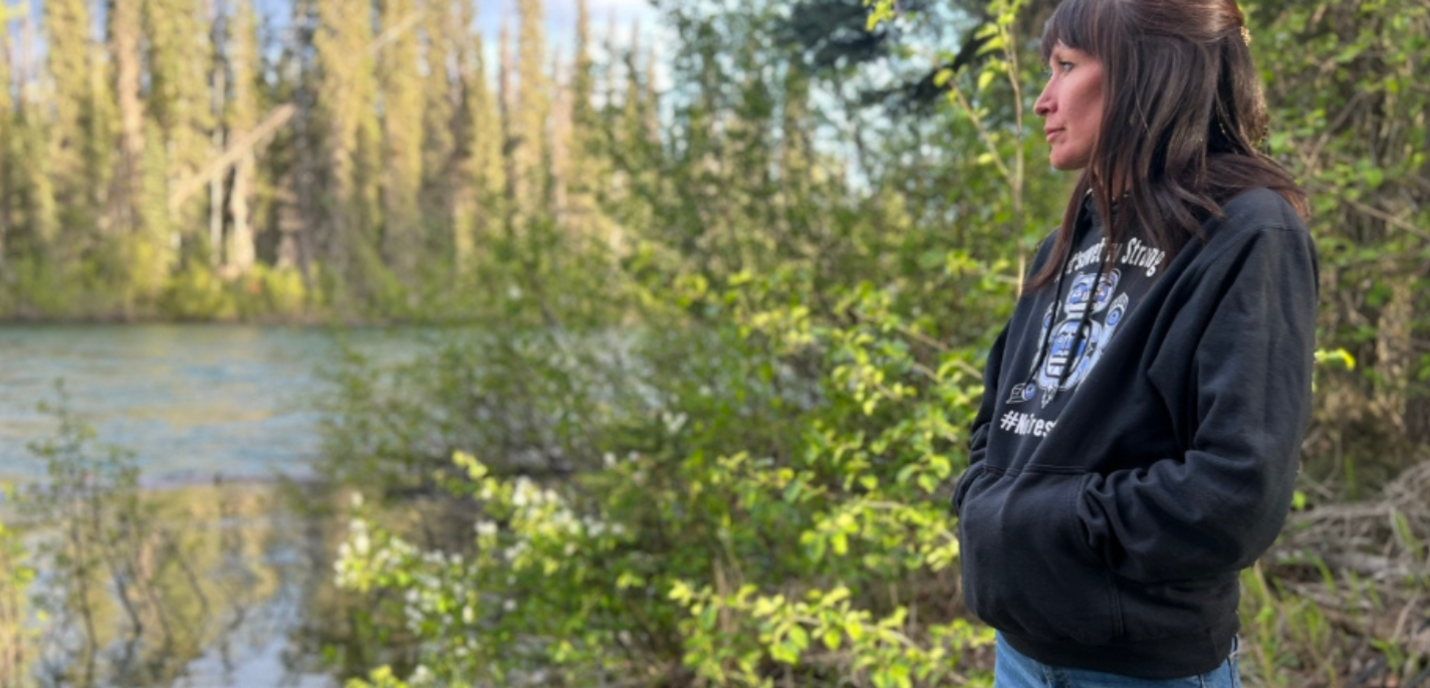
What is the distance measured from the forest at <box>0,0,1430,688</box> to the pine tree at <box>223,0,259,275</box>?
40754 mm

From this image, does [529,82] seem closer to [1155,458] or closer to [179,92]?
[179,92]

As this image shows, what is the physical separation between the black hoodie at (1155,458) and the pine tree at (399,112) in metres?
54.2

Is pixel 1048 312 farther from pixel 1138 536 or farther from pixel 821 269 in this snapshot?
pixel 821 269

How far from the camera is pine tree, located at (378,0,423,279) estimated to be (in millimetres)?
54969

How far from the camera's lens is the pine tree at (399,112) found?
55.0m

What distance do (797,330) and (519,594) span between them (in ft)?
8.70

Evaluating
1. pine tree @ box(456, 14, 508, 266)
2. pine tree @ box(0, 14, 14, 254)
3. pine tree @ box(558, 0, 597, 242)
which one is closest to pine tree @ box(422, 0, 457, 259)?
pine tree @ box(456, 14, 508, 266)

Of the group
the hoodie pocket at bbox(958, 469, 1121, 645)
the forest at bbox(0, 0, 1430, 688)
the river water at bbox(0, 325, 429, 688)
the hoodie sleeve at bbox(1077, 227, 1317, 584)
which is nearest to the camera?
the hoodie sleeve at bbox(1077, 227, 1317, 584)

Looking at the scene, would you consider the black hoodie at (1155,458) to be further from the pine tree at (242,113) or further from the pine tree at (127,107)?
the pine tree at (242,113)

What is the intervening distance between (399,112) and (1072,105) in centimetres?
5632

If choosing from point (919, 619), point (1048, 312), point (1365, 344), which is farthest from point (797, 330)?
point (1365, 344)

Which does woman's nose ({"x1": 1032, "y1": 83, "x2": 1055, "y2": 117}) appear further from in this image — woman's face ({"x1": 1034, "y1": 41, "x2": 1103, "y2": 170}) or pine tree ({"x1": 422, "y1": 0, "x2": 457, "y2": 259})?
pine tree ({"x1": 422, "y1": 0, "x2": 457, "y2": 259})

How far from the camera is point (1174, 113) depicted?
166 centimetres

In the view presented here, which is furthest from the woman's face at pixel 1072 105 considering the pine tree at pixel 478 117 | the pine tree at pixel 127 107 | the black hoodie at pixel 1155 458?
the pine tree at pixel 478 117
